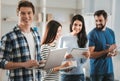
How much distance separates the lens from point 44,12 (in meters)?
5.23

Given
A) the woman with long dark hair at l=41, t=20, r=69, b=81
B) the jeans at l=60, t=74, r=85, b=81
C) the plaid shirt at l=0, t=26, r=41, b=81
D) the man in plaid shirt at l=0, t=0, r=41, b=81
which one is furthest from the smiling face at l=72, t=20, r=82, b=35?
the plaid shirt at l=0, t=26, r=41, b=81

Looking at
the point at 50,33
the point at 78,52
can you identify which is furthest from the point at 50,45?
the point at 78,52

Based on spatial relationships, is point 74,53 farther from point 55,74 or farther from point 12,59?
point 12,59

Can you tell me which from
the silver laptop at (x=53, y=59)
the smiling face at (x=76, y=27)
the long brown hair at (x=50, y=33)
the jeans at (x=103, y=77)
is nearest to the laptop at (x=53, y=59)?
the silver laptop at (x=53, y=59)

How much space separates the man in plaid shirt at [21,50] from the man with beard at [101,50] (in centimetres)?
107

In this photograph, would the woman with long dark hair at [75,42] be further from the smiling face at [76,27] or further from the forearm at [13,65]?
the forearm at [13,65]

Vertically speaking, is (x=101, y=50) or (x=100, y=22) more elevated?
(x=100, y=22)

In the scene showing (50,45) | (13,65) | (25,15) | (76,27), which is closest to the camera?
(13,65)

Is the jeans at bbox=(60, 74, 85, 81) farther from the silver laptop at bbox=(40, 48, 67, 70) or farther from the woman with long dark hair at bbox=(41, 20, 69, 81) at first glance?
the silver laptop at bbox=(40, 48, 67, 70)

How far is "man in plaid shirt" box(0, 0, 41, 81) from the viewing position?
188 cm

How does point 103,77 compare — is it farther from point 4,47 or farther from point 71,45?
point 4,47

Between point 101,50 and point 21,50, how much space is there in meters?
1.28

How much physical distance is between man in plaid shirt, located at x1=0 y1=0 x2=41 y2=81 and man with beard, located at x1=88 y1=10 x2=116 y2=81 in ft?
3.50

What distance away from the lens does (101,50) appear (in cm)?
291
